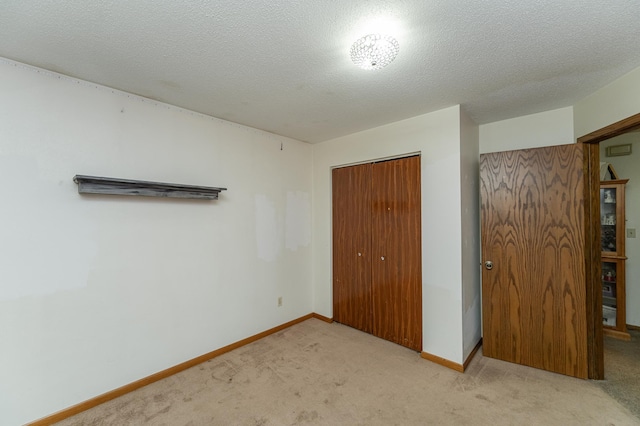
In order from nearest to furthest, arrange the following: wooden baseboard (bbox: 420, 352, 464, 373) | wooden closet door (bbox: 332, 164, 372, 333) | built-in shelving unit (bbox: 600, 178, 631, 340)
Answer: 1. wooden baseboard (bbox: 420, 352, 464, 373)
2. built-in shelving unit (bbox: 600, 178, 631, 340)
3. wooden closet door (bbox: 332, 164, 372, 333)

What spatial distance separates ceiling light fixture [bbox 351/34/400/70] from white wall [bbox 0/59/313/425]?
1.82m

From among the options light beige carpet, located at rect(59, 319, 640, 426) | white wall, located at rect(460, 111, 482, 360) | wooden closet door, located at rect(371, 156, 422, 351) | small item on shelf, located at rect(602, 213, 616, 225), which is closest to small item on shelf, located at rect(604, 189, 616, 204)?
small item on shelf, located at rect(602, 213, 616, 225)

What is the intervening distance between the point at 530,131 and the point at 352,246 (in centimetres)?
227

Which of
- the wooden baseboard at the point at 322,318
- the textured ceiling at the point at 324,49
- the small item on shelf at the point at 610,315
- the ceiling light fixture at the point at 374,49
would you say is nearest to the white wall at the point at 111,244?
the textured ceiling at the point at 324,49

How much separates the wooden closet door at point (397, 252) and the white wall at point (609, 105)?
1428mm

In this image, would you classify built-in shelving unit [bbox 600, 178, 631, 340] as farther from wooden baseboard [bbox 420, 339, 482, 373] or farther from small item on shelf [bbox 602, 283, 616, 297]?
wooden baseboard [bbox 420, 339, 482, 373]

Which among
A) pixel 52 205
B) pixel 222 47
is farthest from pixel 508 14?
pixel 52 205

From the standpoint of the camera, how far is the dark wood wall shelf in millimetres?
1920

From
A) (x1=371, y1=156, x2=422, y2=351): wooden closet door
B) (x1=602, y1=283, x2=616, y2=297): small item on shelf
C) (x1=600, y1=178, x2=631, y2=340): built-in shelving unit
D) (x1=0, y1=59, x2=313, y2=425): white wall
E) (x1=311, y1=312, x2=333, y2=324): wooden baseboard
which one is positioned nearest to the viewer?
(x1=0, y1=59, x2=313, y2=425): white wall

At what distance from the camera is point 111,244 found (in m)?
2.10

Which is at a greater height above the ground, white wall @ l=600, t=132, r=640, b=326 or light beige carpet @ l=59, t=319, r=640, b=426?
white wall @ l=600, t=132, r=640, b=326

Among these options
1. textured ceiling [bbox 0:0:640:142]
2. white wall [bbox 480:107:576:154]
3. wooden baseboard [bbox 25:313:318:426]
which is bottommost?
wooden baseboard [bbox 25:313:318:426]

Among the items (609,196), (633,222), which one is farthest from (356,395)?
(633,222)

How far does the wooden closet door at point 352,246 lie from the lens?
3.21 meters
